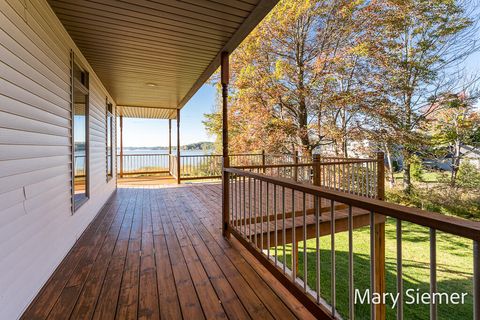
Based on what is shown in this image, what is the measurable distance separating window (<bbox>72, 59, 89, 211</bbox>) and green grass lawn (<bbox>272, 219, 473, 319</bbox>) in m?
4.66

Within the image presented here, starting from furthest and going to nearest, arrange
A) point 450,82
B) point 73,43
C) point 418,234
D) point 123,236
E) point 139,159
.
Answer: point 139,159 → point 450,82 → point 418,234 → point 123,236 → point 73,43

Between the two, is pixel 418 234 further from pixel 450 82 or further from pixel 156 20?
pixel 156 20

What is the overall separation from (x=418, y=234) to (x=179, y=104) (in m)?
8.50

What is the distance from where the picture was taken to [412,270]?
526 cm

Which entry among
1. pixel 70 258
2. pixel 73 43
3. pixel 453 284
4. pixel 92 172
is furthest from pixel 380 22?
pixel 70 258

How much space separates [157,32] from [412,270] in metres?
6.86

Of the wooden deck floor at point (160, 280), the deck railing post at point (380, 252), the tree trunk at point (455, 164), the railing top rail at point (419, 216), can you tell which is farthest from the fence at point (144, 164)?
the tree trunk at point (455, 164)

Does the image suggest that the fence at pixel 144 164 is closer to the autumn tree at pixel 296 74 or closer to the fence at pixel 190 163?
the fence at pixel 190 163

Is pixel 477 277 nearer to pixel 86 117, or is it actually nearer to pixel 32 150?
pixel 32 150

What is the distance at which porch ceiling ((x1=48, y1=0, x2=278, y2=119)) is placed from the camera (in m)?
2.27

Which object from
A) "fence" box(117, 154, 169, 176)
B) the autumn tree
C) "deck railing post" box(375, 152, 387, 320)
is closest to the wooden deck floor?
"deck railing post" box(375, 152, 387, 320)

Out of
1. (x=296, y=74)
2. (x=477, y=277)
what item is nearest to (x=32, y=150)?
(x=477, y=277)

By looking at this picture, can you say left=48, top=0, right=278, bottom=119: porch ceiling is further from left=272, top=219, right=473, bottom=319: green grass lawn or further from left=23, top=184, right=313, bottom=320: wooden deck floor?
left=272, top=219, right=473, bottom=319: green grass lawn

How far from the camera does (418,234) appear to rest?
7176 millimetres
